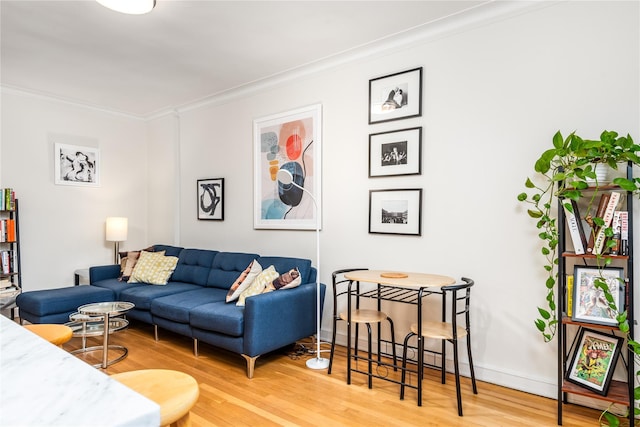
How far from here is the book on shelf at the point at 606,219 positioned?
2119 mm

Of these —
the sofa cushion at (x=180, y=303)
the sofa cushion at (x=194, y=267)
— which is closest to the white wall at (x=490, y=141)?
the sofa cushion at (x=180, y=303)

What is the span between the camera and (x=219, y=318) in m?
2.98

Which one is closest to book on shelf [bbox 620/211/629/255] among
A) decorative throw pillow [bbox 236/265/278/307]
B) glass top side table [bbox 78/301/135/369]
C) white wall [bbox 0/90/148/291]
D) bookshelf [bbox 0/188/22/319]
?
decorative throw pillow [bbox 236/265/278/307]

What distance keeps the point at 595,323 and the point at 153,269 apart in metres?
4.03

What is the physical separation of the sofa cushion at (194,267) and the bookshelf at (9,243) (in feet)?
5.25

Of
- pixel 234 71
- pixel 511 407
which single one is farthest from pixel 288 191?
pixel 511 407

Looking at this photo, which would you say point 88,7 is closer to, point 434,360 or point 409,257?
point 409,257

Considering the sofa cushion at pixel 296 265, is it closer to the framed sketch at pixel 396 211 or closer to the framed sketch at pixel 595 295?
the framed sketch at pixel 396 211

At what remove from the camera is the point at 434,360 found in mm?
2996

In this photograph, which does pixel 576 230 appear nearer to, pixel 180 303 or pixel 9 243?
pixel 180 303

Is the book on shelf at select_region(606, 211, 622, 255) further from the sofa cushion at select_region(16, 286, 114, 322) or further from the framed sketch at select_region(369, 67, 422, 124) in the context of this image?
the sofa cushion at select_region(16, 286, 114, 322)

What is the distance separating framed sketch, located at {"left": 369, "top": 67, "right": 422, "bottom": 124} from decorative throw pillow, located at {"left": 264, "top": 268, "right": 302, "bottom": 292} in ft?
4.89

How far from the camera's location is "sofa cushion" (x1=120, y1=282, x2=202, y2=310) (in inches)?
145

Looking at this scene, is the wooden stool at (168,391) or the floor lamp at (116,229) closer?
the wooden stool at (168,391)
